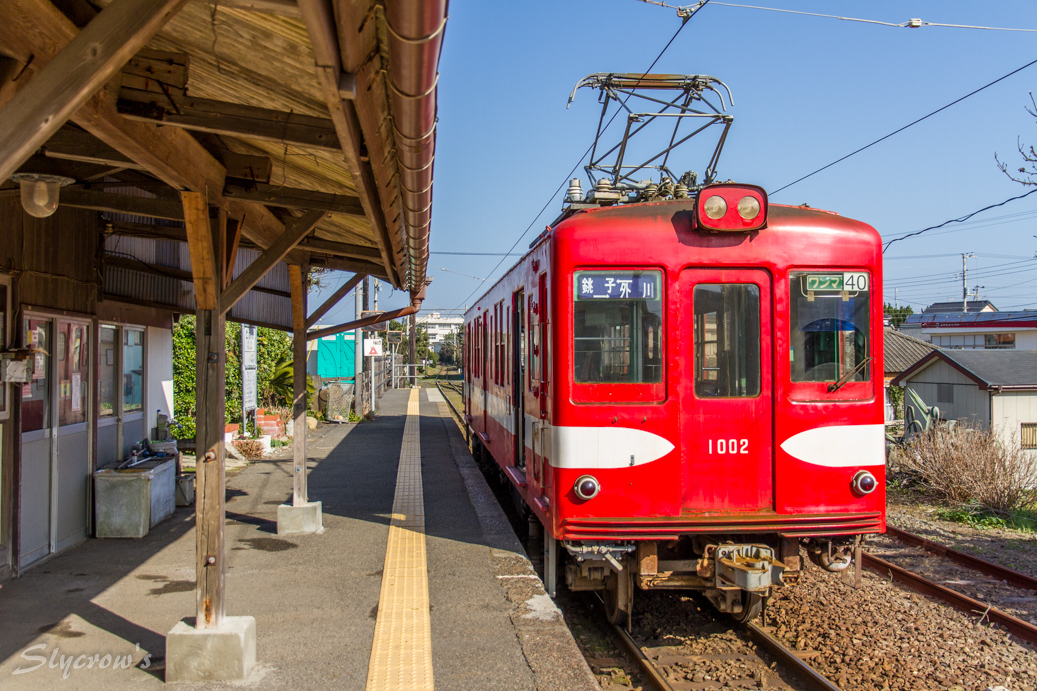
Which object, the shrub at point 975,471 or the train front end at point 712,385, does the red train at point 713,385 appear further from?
the shrub at point 975,471

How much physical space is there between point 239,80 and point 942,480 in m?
11.3

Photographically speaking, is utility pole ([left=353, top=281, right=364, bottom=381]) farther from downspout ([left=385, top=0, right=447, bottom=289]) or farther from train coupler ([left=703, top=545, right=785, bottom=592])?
train coupler ([left=703, top=545, right=785, bottom=592])

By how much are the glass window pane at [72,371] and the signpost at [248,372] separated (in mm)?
6799

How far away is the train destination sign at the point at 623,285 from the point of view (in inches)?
199

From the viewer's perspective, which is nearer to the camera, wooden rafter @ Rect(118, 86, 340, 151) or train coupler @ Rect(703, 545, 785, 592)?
wooden rafter @ Rect(118, 86, 340, 151)

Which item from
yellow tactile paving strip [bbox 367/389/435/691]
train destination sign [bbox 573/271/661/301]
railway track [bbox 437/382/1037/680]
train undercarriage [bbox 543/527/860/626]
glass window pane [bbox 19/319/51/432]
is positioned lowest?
railway track [bbox 437/382/1037/680]

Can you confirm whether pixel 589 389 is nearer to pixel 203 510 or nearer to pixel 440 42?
pixel 203 510

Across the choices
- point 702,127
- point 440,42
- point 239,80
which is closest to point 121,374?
point 239,80

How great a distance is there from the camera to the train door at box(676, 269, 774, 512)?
4988mm

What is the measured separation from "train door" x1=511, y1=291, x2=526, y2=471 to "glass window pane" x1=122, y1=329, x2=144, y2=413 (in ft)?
14.2

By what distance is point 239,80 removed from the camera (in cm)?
411

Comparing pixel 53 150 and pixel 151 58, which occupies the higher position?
pixel 151 58

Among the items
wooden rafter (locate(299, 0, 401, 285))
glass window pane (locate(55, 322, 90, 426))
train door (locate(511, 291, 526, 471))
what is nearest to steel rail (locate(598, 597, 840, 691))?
train door (locate(511, 291, 526, 471))

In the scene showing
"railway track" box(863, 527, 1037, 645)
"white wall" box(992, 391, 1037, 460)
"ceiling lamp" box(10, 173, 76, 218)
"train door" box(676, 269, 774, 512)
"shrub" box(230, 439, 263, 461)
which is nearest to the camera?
"ceiling lamp" box(10, 173, 76, 218)
